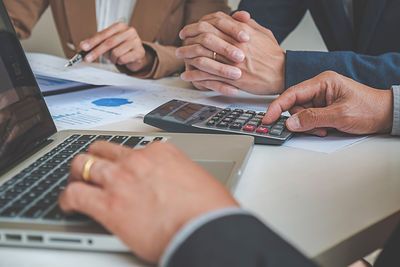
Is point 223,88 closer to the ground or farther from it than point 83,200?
closer to the ground

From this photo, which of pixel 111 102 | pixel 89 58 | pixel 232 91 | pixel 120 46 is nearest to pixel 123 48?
pixel 120 46

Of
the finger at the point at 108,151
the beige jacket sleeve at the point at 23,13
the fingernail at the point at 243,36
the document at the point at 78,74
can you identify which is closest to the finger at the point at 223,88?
the fingernail at the point at 243,36

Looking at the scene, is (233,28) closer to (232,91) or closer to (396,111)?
(232,91)

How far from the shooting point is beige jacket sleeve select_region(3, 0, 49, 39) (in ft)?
4.36

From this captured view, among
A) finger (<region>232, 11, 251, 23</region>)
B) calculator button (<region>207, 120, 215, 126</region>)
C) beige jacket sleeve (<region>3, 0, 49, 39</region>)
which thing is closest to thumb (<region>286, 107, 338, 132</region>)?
calculator button (<region>207, 120, 215, 126</region>)

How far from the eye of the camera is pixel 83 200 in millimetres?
295

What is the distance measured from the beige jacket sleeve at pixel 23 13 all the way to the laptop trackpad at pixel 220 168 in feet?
4.00

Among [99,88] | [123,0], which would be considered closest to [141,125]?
[99,88]

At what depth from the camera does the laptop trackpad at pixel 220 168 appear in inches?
14.9

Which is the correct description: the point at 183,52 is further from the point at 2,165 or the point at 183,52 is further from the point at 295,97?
the point at 2,165

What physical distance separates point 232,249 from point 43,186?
8.0 inches

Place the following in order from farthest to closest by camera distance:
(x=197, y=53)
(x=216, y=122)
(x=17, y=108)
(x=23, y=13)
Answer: (x=23, y=13)
(x=197, y=53)
(x=216, y=122)
(x=17, y=108)

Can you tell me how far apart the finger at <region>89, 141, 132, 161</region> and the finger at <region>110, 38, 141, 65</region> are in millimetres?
655

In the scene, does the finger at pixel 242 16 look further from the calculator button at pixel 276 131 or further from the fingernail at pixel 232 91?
the calculator button at pixel 276 131
